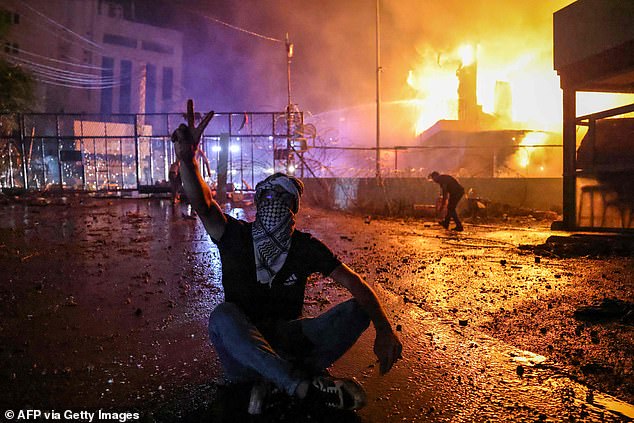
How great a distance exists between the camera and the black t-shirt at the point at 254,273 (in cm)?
258

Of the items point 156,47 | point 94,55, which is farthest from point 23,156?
point 156,47

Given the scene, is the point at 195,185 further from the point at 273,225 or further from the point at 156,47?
the point at 156,47

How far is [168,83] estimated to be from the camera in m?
46.1

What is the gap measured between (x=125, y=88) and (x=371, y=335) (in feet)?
142

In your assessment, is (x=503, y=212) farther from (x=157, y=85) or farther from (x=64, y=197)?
(x=157, y=85)

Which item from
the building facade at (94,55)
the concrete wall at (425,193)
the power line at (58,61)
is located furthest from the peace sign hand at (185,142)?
the power line at (58,61)

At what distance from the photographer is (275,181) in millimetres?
2693

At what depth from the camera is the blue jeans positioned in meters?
2.34

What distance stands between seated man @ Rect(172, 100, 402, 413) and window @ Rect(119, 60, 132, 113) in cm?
4254

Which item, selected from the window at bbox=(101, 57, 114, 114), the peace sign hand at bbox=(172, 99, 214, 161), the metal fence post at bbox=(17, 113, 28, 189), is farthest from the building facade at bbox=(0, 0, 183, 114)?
the peace sign hand at bbox=(172, 99, 214, 161)

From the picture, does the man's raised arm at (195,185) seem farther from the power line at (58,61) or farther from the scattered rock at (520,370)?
the power line at (58,61)

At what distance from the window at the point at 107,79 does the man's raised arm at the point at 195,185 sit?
41262 mm

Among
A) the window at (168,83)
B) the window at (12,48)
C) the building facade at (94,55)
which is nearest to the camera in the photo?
the window at (12,48)

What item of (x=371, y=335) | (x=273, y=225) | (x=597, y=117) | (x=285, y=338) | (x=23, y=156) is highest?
(x=23, y=156)
